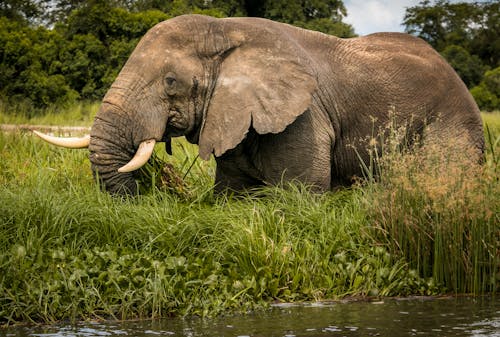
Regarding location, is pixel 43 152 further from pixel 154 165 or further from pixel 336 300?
pixel 336 300

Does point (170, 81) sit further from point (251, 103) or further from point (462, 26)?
point (462, 26)

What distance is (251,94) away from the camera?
349 inches

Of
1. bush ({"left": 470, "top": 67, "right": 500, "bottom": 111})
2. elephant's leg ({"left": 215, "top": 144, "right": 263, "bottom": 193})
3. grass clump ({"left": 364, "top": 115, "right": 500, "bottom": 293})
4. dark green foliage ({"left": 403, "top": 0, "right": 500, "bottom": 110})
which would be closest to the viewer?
grass clump ({"left": 364, "top": 115, "right": 500, "bottom": 293})

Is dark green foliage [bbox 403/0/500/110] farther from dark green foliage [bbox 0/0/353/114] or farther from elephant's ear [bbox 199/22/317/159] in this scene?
elephant's ear [bbox 199/22/317/159]

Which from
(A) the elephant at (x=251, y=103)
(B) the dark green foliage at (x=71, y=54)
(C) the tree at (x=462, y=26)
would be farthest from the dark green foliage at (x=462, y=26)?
(A) the elephant at (x=251, y=103)

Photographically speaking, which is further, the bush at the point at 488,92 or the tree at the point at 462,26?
the tree at the point at 462,26

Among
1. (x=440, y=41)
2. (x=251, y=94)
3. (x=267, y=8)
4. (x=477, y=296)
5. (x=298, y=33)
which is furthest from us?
(x=440, y=41)

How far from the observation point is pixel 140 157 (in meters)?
8.67

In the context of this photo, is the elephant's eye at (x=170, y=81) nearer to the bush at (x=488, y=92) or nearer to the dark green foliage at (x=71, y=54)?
the dark green foliage at (x=71, y=54)

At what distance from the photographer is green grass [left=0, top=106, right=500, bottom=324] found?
7.13 m

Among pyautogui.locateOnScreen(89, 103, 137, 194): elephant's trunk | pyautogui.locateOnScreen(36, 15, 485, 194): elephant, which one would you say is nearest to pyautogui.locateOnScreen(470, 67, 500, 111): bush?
pyautogui.locateOnScreen(36, 15, 485, 194): elephant

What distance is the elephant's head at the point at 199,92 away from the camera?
28.6 ft

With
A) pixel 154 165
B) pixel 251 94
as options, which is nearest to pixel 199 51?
pixel 251 94

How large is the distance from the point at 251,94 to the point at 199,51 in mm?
601
